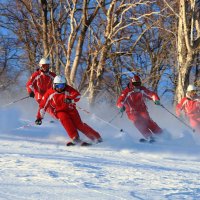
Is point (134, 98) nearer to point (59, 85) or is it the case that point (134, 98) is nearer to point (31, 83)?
point (59, 85)

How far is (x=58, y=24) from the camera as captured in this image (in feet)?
75.0

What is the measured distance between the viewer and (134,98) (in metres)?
10.9

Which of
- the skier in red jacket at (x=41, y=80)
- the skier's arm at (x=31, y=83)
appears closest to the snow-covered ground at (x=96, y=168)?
the skier's arm at (x=31, y=83)

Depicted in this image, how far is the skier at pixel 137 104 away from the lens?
33.0 ft

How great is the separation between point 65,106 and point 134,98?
2670 mm

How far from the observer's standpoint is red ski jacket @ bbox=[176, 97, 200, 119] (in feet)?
41.8

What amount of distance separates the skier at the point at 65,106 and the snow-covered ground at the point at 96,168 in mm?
391

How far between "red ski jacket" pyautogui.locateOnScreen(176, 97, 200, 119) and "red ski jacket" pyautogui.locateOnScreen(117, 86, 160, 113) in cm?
234

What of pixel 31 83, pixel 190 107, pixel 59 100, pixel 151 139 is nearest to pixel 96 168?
pixel 59 100

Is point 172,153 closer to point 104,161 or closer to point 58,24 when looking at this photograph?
point 104,161

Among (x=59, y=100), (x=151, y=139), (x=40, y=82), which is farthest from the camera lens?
(x=40, y=82)

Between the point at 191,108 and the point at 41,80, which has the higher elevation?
the point at 41,80

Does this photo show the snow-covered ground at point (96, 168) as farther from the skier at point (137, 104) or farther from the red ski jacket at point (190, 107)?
the red ski jacket at point (190, 107)

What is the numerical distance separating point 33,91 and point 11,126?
186cm
